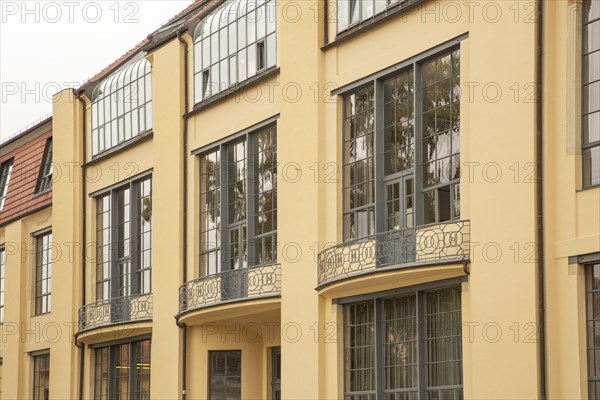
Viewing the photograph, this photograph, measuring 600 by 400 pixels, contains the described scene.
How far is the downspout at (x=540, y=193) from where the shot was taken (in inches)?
684

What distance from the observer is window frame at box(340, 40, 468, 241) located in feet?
66.1

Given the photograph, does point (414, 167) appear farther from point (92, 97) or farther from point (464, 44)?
point (92, 97)

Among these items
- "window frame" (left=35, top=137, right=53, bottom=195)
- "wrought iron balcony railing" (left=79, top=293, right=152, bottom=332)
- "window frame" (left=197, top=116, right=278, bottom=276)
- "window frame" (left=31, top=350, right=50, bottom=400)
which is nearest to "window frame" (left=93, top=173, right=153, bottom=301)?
"wrought iron balcony railing" (left=79, top=293, right=152, bottom=332)

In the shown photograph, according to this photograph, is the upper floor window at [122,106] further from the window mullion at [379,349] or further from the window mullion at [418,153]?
the window mullion at [418,153]

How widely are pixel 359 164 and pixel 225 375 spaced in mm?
7001

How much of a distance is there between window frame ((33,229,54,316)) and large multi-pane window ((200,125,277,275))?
8702 millimetres

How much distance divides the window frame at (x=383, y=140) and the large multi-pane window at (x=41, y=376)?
14.7m

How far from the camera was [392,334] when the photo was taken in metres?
20.8

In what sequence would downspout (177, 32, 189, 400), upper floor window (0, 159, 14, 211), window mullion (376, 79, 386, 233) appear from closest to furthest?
window mullion (376, 79, 386, 233)
downspout (177, 32, 189, 400)
upper floor window (0, 159, 14, 211)

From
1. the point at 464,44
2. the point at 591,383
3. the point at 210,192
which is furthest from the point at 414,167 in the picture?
the point at 210,192

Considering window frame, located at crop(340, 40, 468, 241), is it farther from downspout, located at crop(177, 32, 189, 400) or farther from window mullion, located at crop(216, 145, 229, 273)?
downspout, located at crop(177, 32, 189, 400)

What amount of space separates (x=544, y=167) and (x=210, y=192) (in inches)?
413

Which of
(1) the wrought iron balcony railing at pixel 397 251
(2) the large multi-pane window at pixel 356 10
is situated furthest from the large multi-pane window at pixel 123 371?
(2) the large multi-pane window at pixel 356 10

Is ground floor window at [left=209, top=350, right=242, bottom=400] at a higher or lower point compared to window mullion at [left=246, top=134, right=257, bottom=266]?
lower
